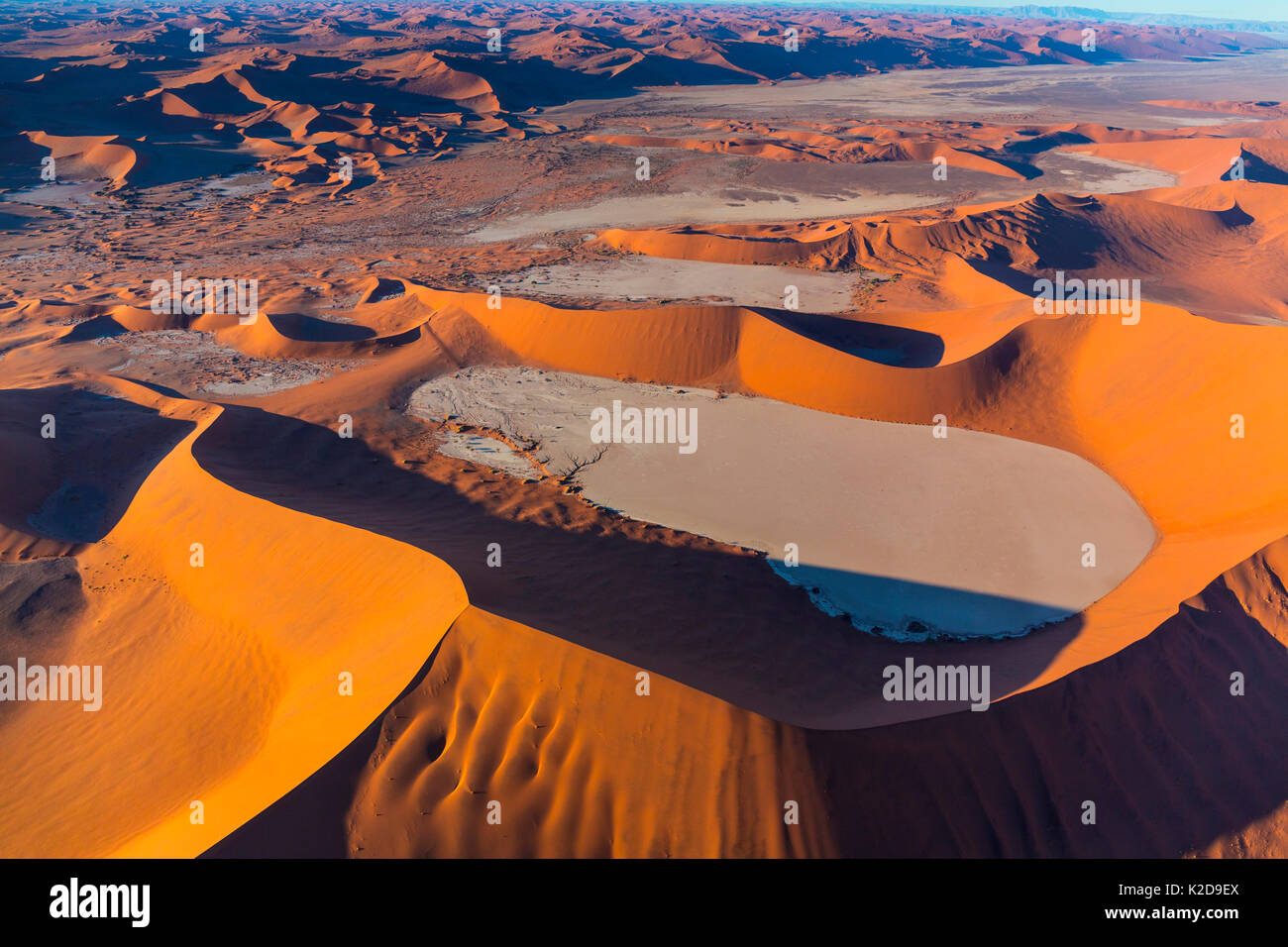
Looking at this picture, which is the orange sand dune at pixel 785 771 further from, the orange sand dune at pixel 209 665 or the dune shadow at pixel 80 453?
the dune shadow at pixel 80 453

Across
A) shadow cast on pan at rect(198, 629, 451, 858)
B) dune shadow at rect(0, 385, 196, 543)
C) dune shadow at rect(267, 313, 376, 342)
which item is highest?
shadow cast on pan at rect(198, 629, 451, 858)

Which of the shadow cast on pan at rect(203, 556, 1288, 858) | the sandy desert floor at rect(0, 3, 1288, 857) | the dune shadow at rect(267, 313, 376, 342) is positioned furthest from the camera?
the dune shadow at rect(267, 313, 376, 342)

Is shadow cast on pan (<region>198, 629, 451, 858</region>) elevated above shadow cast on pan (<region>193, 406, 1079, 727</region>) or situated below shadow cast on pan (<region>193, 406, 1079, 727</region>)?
above

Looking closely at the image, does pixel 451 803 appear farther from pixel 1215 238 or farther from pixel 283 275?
pixel 1215 238

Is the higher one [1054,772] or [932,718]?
[932,718]

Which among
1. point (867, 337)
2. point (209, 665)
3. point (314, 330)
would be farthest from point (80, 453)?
point (867, 337)

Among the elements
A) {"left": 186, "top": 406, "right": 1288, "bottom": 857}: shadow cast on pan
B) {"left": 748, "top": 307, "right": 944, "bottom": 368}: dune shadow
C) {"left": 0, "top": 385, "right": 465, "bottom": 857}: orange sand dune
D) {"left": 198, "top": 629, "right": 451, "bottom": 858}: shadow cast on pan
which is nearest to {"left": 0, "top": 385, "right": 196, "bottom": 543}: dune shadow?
Answer: {"left": 0, "top": 385, "right": 465, "bottom": 857}: orange sand dune

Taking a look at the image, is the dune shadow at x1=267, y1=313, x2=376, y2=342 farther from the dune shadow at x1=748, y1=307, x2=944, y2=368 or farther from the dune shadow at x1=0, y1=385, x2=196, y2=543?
the dune shadow at x1=748, y1=307, x2=944, y2=368

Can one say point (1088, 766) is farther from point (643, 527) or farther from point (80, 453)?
point (80, 453)
